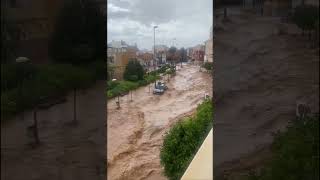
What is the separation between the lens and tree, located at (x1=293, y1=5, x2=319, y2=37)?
1532 mm

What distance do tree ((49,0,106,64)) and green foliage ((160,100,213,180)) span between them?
1.74 metres

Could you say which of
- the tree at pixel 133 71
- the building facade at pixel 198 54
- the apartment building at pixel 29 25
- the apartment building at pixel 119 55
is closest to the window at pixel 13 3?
the apartment building at pixel 29 25

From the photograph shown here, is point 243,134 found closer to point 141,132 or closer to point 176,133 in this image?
point 176,133

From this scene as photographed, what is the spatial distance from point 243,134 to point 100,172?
0.78 m

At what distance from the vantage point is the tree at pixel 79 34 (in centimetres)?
171

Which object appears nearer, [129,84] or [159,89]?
[129,84]

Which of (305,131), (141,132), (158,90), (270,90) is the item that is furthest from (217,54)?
(141,132)

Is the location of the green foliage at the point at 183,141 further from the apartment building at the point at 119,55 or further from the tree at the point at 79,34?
the tree at the point at 79,34

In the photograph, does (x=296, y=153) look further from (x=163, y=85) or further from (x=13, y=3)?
(x=163, y=85)

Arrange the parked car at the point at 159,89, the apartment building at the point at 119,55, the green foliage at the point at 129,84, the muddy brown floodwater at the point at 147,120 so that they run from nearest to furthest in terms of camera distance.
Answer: the apartment building at the point at 119,55 → the green foliage at the point at 129,84 → the muddy brown floodwater at the point at 147,120 → the parked car at the point at 159,89

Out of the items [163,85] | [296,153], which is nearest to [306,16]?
[296,153]

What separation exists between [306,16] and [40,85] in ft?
3.76

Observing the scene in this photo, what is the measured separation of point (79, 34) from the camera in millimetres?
1779

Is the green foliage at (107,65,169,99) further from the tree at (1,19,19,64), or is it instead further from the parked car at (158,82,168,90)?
the tree at (1,19,19,64)
